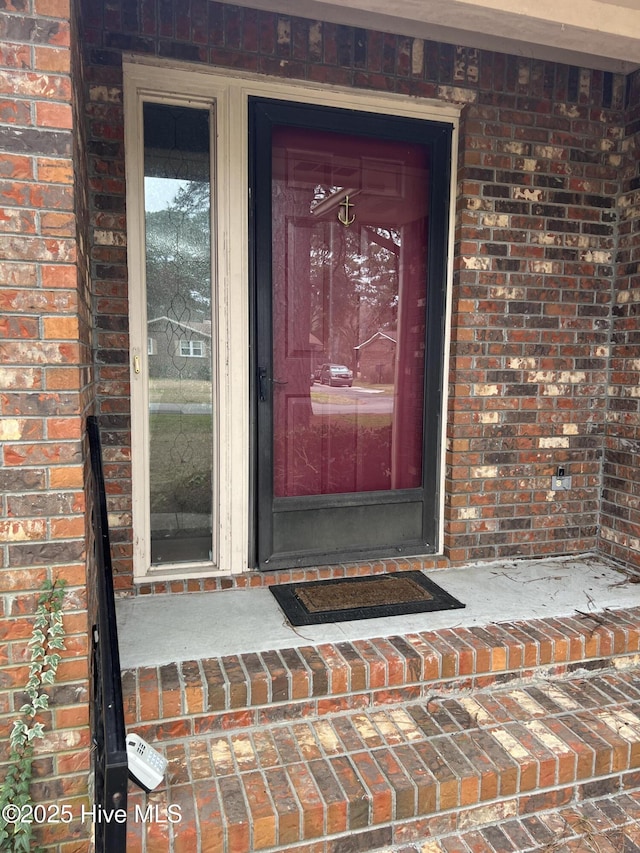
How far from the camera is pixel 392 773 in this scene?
71.1 inches

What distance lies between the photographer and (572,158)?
2.99 metres

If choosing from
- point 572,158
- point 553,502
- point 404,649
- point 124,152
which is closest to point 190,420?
point 124,152

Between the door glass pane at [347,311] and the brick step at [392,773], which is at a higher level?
the door glass pane at [347,311]

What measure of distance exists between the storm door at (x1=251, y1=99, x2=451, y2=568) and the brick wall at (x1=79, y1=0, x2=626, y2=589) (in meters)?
0.15

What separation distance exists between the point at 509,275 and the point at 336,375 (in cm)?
99

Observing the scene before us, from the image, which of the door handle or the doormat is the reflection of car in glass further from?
the doormat

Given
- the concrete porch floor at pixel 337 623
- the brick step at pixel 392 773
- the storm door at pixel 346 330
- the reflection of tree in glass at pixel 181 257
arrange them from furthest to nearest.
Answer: the storm door at pixel 346 330
the reflection of tree in glass at pixel 181 257
the concrete porch floor at pixel 337 623
the brick step at pixel 392 773

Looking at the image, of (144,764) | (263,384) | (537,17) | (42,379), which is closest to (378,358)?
(263,384)

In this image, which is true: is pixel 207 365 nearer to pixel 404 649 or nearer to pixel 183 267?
pixel 183 267

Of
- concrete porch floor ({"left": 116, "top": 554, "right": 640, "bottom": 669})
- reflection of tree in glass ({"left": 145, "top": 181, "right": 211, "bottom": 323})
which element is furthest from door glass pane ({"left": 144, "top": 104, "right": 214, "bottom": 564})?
concrete porch floor ({"left": 116, "top": 554, "right": 640, "bottom": 669})

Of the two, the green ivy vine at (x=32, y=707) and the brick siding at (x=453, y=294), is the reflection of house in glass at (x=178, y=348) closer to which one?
the brick siding at (x=453, y=294)

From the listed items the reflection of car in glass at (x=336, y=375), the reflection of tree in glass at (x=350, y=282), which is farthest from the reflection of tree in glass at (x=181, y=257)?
the reflection of car in glass at (x=336, y=375)

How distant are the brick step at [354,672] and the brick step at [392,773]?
6 centimetres

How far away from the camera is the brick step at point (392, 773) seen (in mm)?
1652
